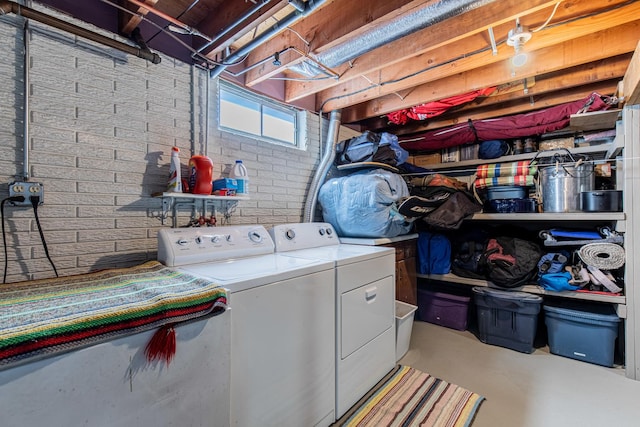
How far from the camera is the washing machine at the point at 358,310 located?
1635 mm

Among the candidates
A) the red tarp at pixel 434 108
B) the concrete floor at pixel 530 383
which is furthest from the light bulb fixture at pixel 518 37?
the concrete floor at pixel 530 383

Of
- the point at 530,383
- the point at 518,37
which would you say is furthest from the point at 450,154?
the point at 530,383

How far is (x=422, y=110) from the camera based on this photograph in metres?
2.90

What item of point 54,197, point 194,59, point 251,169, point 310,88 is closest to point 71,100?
point 54,197

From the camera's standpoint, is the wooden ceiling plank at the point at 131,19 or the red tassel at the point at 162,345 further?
the wooden ceiling plank at the point at 131,19

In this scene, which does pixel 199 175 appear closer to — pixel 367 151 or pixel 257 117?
pixel 257 117

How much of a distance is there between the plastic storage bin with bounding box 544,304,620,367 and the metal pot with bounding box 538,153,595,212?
0.83 metres

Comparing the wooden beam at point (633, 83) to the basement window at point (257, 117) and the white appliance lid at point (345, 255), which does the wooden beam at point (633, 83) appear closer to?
the white appliance lid at point (345, 255)

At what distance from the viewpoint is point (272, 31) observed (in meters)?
1.59

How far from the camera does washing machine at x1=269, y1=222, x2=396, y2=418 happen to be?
1.63 metres

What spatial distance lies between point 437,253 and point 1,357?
3036mm

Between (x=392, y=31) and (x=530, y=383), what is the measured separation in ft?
8.13

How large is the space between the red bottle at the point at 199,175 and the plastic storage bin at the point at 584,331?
113 inches

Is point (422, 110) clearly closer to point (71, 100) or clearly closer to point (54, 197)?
point (71, 100)
